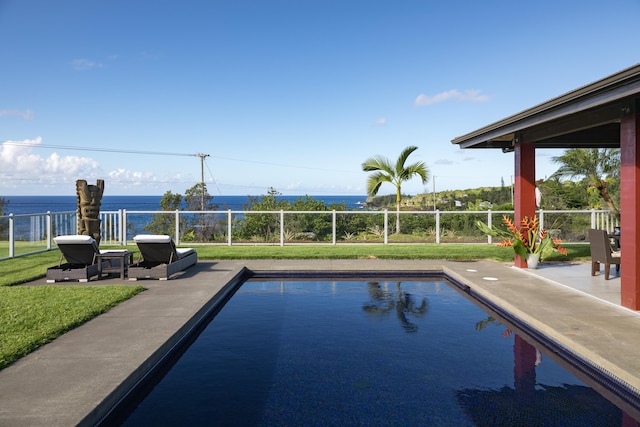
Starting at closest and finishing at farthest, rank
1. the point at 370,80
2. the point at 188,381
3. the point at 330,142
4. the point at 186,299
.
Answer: the point at 188,381 < the point at 186,299 < the point at 370,80 < the point at 330,142

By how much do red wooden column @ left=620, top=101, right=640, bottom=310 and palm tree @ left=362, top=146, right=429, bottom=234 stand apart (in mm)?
10336

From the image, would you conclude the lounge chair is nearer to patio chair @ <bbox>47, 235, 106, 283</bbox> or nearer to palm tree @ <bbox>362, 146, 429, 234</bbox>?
patio chair @ <bbox>47, 235, 106, 283</bbox>

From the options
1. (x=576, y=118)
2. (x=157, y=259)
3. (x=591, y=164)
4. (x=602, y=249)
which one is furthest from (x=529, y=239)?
(x=591, y=164)

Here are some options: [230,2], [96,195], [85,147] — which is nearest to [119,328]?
[96,195]

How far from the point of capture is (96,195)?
9828 mm

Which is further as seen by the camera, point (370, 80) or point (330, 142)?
point (330, 142)

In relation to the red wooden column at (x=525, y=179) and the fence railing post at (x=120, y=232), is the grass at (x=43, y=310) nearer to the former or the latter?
the fence railing post at (x=120, y=232)

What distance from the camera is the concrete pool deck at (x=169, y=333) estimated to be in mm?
3086

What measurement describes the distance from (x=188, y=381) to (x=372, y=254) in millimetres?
7947

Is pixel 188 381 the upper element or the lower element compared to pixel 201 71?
lower

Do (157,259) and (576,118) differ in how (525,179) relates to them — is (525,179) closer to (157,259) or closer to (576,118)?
(576,118)

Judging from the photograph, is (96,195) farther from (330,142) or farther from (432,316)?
(330,142)

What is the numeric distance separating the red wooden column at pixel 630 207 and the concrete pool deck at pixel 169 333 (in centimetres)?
28

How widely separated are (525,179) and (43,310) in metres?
8.53
